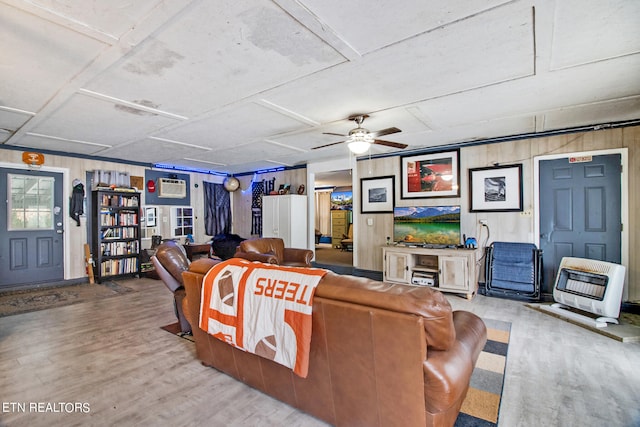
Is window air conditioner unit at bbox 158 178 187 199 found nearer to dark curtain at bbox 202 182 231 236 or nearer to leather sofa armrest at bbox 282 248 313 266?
dark curtain at bbox 202 182 231 236

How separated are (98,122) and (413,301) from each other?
432 centimetres

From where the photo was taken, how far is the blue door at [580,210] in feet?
13.2

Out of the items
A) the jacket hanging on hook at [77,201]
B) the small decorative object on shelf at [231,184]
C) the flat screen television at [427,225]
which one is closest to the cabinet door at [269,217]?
the small decorative object on shelf at [231,184]

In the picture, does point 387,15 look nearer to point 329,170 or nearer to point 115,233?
point 329,170

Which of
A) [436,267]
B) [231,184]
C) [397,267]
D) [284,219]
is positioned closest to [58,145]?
[231,184]

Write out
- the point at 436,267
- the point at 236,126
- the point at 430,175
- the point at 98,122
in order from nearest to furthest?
the point at 98,122 < the point at 236,126 < the point at 436,267 < the point at 430,175

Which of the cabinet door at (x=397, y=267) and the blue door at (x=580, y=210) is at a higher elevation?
the blue door at (x=580, y=210)

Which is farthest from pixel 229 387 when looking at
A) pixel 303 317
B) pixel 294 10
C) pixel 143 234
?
pixel 143 234

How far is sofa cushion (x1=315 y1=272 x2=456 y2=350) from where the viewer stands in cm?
133

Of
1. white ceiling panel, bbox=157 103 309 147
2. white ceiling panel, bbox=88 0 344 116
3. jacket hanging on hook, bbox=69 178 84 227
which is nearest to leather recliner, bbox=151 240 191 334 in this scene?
white ceiling panel, bbox=88 0 344 116

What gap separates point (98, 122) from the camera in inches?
149

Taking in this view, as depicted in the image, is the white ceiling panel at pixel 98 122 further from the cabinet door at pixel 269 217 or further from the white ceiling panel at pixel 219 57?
the cabinet door at pixel 269 217

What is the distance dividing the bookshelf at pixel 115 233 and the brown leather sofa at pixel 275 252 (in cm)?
261

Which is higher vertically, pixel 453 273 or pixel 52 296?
pixel 453 273
